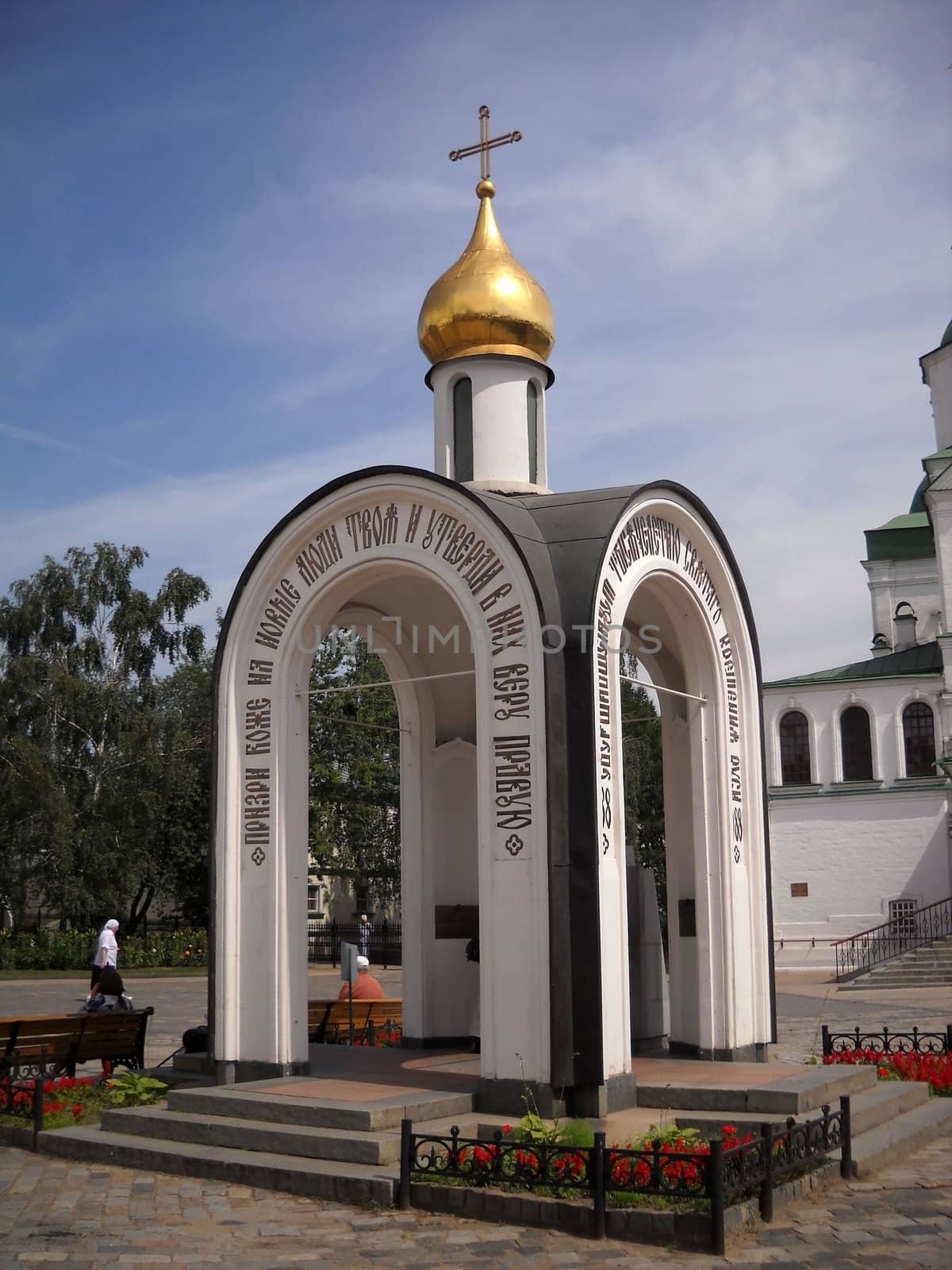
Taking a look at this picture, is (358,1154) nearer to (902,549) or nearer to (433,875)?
(433,875)

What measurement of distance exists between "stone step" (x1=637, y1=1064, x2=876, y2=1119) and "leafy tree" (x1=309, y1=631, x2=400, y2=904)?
26.7 m

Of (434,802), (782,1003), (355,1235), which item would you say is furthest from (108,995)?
(782,1003)

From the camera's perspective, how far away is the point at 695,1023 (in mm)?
11461

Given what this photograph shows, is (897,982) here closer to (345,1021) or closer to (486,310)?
(345,1021)

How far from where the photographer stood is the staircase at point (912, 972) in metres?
24.5

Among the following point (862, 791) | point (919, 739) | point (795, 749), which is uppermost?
point (919, 739)

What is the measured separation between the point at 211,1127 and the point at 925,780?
982 inches

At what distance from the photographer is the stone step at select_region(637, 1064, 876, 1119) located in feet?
29.0

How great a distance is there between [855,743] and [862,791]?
1.25 meters

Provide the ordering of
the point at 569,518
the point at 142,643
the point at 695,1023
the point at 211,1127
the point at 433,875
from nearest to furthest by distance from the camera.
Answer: the point at 211,1127, the point at 569,518, the point at 695,1023, the point at 433,875, the point at 142,643

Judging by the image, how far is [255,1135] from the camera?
28.6ft

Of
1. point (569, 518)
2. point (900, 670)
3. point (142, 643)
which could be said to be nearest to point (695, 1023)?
point (569, 518)

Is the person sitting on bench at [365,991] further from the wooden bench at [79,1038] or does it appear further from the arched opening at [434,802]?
the wooden bench at [79,1038]

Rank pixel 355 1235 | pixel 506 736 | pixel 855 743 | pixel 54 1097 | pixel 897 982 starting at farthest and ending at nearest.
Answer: pixel 855 743, pixel 897 982, pixel 54 1097, pixel 506 736, pixel 355 1235
